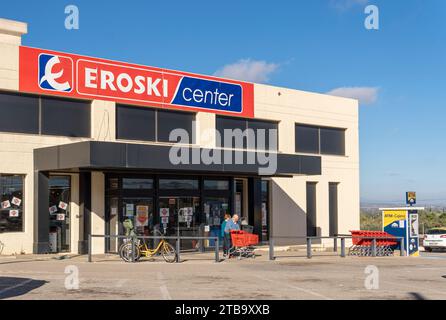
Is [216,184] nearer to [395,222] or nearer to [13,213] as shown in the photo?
[13,213]

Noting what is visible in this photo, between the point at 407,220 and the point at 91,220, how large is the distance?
41.9 ft

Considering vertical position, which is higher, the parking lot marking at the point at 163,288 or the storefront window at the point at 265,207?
the storefront window at the point at 265,207

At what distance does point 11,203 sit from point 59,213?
1891mm

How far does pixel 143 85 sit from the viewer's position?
2325 cm

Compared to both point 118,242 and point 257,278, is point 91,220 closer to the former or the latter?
point 118,242

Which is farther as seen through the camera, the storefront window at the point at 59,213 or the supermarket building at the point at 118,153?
the storefront window at the point at 59,213

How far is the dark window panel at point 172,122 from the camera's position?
2394cm

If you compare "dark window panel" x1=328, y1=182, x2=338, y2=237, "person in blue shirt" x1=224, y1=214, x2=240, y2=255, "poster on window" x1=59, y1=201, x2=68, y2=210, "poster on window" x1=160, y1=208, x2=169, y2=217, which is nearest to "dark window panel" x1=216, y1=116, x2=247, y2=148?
"poster on window" x1=160, y1=208, x2=169, y2=217

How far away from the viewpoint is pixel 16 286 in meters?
12.4

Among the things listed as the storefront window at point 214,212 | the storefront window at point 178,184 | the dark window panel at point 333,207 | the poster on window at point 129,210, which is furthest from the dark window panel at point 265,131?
the poster on window at point 129,210

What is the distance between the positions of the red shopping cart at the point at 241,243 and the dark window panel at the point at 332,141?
36.8 feet

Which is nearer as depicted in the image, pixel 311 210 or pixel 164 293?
pixel 164 293

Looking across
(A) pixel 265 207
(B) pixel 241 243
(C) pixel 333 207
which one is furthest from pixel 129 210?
(C) pixel 333 207

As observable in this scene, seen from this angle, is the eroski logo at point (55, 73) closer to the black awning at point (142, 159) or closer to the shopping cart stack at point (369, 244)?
the black awning at point (142, 159)
